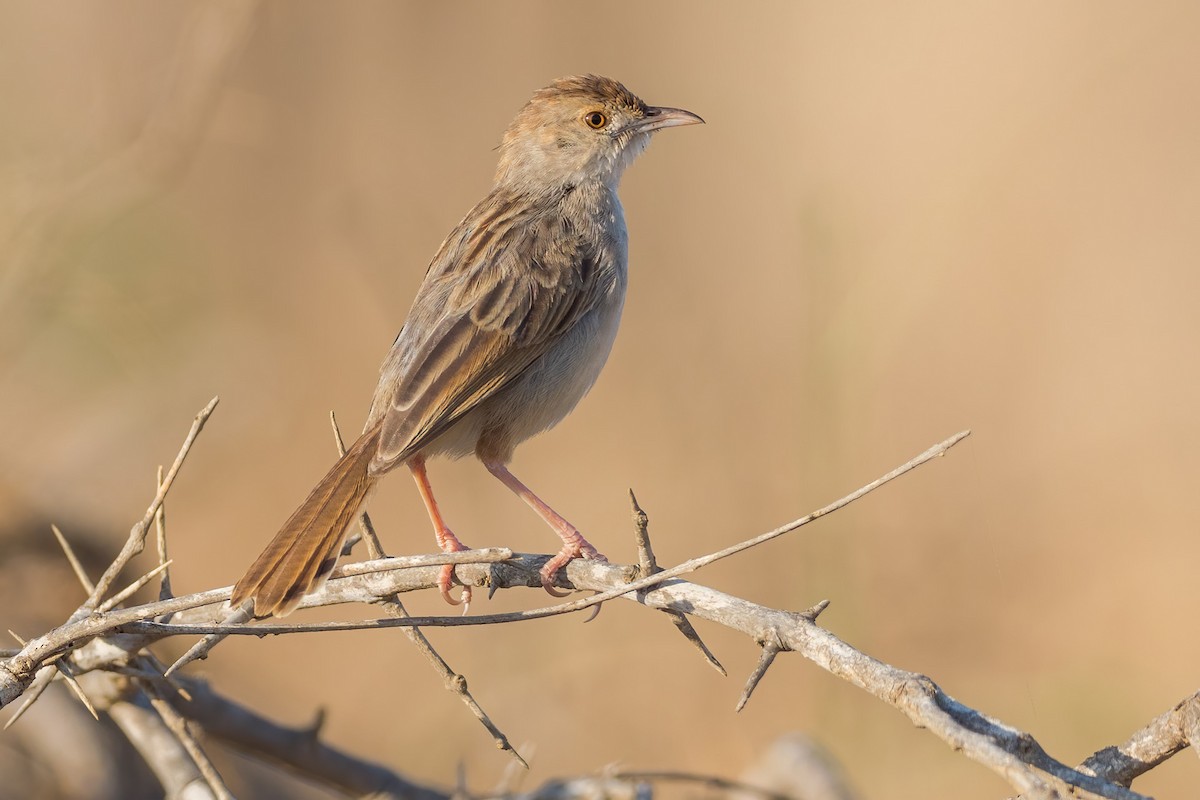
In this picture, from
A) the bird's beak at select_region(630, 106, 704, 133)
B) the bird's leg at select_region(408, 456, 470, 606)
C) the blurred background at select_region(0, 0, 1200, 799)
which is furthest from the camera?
the blurred background at select_region(0, 0, 1200, 799)

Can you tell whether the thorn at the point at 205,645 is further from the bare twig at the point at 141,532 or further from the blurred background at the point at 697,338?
the blurred background at the point at 697,338

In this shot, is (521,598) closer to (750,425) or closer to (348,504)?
(750,425)

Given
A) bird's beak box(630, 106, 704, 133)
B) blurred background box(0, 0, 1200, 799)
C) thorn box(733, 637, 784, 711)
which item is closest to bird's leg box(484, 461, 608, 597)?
thorn box(733, 637, 784, 711)

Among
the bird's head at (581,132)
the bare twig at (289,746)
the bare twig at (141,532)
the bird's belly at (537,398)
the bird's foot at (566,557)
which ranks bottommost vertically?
the bare twig at (289,746)

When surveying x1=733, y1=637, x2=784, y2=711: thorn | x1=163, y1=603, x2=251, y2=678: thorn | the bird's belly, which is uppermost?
the bird's belly

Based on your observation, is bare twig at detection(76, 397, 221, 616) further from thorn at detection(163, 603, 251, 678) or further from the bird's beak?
the bird's beak

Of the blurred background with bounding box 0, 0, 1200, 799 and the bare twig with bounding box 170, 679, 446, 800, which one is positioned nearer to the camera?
the bare twig with bounding box 170, 679, 446, 800

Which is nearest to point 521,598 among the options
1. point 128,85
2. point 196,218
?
point 196,218

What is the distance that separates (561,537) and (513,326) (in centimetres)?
79

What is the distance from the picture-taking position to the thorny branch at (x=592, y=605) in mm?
2086

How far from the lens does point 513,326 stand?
4.38 meters

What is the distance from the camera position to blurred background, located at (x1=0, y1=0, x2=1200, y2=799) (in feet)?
20.5

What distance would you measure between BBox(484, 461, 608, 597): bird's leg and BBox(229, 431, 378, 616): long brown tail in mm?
582

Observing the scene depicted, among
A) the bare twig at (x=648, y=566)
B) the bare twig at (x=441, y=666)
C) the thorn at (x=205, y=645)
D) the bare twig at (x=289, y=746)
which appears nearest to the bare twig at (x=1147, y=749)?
the bare twig at (x=648, y=566)
